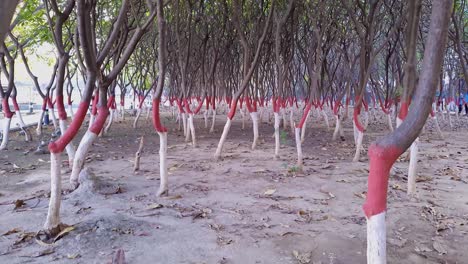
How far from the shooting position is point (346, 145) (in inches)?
402

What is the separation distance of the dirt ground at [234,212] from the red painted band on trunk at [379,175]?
113 centimetres

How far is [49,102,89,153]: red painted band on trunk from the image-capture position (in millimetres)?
3959

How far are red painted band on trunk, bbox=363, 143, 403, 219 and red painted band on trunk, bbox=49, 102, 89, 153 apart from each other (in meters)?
2.93

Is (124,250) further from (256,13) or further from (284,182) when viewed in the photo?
(256,13)

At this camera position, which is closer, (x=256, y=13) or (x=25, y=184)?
(x=25, y=184)

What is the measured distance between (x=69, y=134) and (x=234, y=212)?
195 cm

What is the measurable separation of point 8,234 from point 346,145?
8018mm

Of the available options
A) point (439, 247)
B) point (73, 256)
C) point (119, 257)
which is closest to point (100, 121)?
point (73, 256)

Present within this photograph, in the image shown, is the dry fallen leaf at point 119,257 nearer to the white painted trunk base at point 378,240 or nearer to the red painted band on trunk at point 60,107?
the white painted trunk base at point 378,240

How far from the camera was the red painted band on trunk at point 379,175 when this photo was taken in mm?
2338

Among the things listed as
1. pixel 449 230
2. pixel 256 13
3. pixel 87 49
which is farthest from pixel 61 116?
pixel 256 13

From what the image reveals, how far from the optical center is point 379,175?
93.2 inches

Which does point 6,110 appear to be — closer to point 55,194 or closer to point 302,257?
point 55,194

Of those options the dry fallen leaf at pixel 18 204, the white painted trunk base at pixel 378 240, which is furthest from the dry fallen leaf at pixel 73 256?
the white painted trunk base at pixel 378 240
